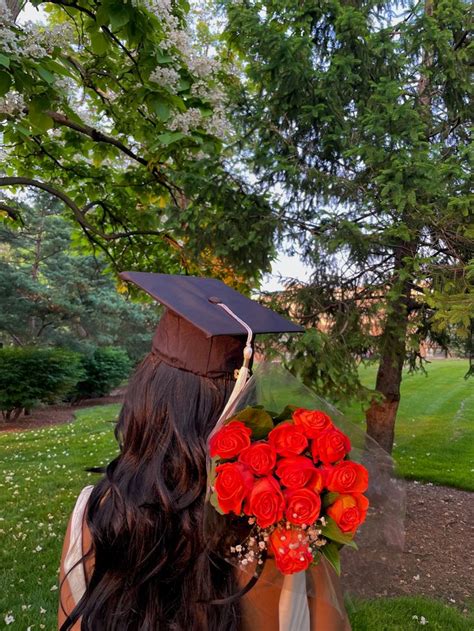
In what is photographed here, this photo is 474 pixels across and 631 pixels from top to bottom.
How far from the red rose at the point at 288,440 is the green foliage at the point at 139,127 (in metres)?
2.84

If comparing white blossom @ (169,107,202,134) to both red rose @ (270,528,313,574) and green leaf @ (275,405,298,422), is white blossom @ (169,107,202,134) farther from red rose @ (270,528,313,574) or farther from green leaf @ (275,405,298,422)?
red rose @ (270,528,313,574)

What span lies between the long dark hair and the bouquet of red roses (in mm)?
181

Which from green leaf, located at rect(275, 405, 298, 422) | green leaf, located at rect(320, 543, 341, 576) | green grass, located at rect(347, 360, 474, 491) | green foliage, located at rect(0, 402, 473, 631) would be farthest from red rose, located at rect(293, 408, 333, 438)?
green grass, located at rect(347, 360, 474, 491)

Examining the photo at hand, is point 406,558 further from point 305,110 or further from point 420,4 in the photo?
point 420,4

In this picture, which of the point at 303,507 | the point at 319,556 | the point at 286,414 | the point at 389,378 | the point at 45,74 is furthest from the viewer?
the point at 389,378

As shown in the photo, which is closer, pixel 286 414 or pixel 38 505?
pixel 286 414

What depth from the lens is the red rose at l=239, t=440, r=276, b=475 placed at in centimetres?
97

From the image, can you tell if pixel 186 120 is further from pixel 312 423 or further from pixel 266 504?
pixel 266 504

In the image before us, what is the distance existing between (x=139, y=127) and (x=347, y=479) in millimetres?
4892

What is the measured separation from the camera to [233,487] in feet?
3.10

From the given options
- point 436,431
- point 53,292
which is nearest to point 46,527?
point 436,431

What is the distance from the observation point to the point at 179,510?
1.18 m

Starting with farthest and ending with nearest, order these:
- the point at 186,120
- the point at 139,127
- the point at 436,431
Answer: the point at 436,431 → the point at 139,127 → the point at 186,120

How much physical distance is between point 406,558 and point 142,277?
4401 millimetres
